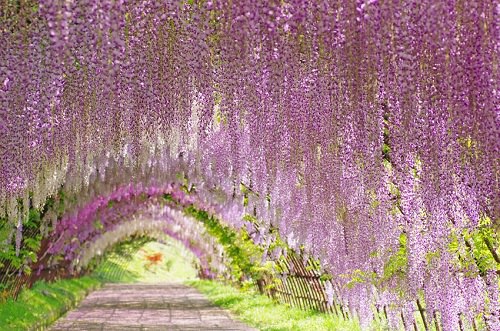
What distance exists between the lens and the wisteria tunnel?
5043mm

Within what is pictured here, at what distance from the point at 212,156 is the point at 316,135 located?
6410mm

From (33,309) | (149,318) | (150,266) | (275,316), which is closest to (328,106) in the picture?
(275,316)

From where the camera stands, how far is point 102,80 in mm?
6969

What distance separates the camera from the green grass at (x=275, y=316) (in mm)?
14297

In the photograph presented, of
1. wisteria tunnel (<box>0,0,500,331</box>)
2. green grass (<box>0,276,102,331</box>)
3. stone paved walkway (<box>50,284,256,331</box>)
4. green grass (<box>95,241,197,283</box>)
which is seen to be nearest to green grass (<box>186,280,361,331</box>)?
stone paved walkway (<box>50,284,256,331</box>)

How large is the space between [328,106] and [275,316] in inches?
480

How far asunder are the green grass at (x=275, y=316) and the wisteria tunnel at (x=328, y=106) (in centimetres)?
328

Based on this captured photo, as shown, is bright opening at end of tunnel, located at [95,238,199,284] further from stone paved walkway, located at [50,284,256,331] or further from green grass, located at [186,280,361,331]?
green grass, located at [186,280,361,331]

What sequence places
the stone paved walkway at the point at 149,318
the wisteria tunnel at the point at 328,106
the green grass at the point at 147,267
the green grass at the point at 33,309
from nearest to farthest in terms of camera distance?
the wisteria tunnel at the point at 328,106, the green grass at the point at 33,309, the stone paved walkway at the point at 149,318, the green grass at the point at 147,267

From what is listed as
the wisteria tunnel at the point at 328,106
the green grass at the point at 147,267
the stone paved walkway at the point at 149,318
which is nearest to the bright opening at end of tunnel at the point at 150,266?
the green grass at the point at 147,267

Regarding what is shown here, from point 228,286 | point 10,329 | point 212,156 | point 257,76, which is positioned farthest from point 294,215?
point 228,286

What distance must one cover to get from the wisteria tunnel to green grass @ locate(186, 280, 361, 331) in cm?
328

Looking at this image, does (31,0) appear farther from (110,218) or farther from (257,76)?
(110,218)

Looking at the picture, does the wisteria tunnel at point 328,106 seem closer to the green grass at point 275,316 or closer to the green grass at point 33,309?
the green grass at point 275,316
